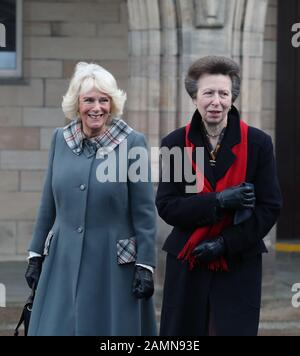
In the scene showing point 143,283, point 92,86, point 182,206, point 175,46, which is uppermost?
point 175,46

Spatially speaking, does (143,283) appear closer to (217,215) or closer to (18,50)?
(217,215)

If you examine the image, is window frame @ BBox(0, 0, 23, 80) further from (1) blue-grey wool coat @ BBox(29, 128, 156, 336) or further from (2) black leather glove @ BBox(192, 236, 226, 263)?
(2) black leather glove @ BBox(192, 236, 226, 263)

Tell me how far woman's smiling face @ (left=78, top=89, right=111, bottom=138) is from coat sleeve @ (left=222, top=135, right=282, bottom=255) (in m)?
0.80

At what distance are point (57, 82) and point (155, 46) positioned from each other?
204cm

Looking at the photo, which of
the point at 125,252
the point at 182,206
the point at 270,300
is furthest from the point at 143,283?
the point at 270,300

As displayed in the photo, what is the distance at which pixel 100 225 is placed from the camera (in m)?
4.96

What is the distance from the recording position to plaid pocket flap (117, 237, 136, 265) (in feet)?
16.2

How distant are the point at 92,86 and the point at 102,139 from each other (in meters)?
0.28

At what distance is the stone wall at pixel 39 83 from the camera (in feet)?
33.2

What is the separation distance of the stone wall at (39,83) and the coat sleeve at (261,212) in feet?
18.2

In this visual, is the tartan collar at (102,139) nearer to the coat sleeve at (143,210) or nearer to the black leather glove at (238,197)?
the coat sleeve at (143,210)

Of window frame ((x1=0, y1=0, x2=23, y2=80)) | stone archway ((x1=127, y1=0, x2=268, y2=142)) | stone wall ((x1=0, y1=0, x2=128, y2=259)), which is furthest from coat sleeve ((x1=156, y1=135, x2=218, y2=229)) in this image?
window frame ((x1=0, y1=0, x2=23, y2=80))

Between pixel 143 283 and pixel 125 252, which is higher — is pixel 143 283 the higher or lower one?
the lower one

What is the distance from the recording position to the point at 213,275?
4695 millimetres
